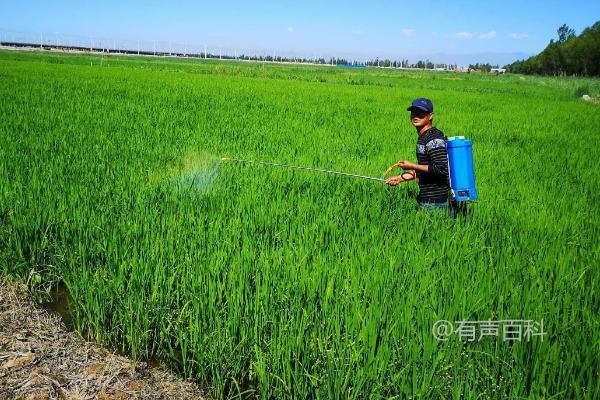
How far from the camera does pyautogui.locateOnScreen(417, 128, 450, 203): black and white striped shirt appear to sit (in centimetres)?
297

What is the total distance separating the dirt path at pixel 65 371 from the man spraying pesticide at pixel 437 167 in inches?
70.3

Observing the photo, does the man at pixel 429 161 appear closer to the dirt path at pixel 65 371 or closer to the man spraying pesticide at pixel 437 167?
the man spraying pesticide at pixel 437 167

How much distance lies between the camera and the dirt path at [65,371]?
1.84 m

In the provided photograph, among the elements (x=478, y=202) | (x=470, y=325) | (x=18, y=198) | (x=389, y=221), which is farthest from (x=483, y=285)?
(x=18, y=198)

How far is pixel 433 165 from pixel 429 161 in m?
0.06

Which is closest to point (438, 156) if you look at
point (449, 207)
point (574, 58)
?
point (449, 207)

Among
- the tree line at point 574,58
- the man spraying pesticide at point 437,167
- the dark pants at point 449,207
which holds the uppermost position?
the tree line at point 574,58

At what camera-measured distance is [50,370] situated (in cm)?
196

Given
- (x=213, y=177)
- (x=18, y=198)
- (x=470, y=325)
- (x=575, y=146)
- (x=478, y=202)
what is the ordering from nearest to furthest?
(x=470, y=325)
(x=18, y=198)
(x=478, y=202)
(x=213, y=177)
(x=575, y=146)

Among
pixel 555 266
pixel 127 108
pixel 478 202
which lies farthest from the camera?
pixel 127 108

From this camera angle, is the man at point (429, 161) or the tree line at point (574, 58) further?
the tree line at point (574, 58)

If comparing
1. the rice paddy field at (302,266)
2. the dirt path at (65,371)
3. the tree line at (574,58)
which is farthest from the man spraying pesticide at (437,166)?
the tree line at (574,58)

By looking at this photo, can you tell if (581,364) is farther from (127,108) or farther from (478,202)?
(127,108)

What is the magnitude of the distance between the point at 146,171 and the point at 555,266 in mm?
3244
